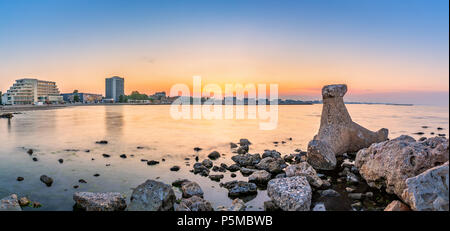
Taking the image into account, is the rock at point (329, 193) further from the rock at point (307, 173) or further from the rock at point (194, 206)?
the rock at point (194, 206)

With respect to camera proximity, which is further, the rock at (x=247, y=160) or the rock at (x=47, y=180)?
the rock at (x=247, y=160)

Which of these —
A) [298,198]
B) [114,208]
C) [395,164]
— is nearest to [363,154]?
[395,164]

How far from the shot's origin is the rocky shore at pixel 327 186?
670 centimetres

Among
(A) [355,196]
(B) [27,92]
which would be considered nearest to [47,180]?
(A) [355,196]

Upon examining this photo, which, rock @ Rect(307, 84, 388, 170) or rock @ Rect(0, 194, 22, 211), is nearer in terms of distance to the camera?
rock @ Rect(0, 194, 22, 211)

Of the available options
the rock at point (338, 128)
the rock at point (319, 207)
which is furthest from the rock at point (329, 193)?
the rock at point (338, 128)

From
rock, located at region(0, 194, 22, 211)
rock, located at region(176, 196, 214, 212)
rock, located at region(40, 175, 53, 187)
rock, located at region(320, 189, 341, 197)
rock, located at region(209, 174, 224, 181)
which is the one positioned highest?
rock, located at region(0, 194, 22, 211)

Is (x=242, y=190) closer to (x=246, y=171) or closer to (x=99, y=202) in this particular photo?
(x=246, y=171)

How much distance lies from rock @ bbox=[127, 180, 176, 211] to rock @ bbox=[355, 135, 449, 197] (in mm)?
8375

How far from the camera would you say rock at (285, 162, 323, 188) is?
37.0ft

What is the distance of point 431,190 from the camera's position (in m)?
5.98

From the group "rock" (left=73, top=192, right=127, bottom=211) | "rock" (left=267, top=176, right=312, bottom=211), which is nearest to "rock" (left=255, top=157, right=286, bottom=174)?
"rock" (left=267, top=176, right=312, bottom=211)

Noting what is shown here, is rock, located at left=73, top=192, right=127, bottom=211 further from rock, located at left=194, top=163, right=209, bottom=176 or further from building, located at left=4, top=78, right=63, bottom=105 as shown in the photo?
building, located at left=4, top=78, right=63, bottom=105

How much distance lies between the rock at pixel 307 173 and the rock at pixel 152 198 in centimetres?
603
